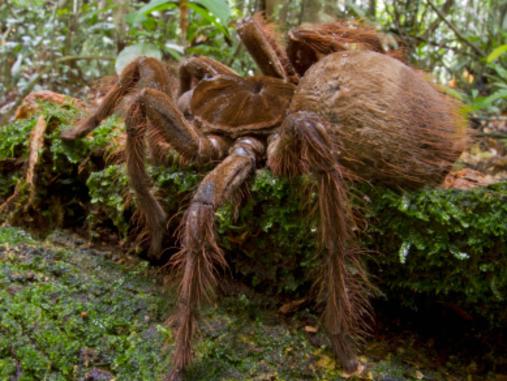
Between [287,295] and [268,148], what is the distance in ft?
2.53

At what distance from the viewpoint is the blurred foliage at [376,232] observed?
200 cm

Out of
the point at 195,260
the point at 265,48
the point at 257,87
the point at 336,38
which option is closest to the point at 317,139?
the point at 195,260

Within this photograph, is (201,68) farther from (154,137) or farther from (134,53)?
(134,53)

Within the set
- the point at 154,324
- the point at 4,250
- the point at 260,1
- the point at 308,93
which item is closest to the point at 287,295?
the point at 154,324

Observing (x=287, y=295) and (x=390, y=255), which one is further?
(x=287, y=295)

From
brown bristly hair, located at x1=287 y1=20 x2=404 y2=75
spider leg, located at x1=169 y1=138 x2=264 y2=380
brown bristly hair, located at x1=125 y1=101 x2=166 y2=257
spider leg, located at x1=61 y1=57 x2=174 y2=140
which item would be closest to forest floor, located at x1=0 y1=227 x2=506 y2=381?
spider leg, located at x1=169 y1=138 x2=264 y2=380

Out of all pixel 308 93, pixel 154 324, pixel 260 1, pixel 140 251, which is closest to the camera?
pixel 154 324

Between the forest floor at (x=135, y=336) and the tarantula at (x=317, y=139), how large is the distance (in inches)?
6.2

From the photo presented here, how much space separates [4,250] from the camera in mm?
2307

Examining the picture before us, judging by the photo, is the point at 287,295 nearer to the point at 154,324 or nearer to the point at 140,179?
the point at 154,324

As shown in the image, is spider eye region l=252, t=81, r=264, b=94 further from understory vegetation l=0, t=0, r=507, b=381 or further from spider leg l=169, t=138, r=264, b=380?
spider leg l=169, t=138, r=264, b=380

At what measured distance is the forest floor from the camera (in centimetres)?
182

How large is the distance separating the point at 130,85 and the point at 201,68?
0.49 m

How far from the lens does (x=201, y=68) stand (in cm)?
299
